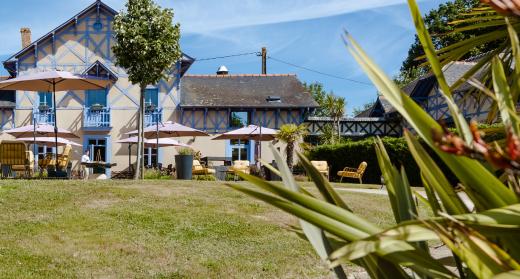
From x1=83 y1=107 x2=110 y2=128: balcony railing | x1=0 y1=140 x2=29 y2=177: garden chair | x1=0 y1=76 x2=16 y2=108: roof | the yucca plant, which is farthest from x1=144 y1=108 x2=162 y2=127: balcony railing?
the yucca plant

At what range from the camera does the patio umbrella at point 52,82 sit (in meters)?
13.6

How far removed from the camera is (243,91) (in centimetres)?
2948

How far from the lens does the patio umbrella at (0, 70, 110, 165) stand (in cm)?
1357

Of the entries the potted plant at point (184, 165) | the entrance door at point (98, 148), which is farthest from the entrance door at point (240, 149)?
the potted plant at point (184, 165)

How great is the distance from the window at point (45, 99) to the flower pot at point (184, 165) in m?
13.9

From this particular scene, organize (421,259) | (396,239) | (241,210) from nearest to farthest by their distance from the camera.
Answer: (396,239) → (421,259) → (241,210)

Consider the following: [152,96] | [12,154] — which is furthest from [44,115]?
[12,154]

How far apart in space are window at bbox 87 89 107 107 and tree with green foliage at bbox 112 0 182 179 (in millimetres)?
12026

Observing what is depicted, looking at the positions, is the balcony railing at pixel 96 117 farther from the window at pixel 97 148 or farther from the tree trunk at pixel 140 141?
the tree trunk at pixel 140 141

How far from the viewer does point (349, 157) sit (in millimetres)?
22500

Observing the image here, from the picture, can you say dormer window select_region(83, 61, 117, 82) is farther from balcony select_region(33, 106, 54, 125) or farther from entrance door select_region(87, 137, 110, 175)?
entrance door select_region(87, 137, 110, 175)

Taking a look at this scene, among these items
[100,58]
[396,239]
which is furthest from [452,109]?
[100,58]

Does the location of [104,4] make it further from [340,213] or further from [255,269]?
[340,213]

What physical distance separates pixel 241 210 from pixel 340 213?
731 cm
